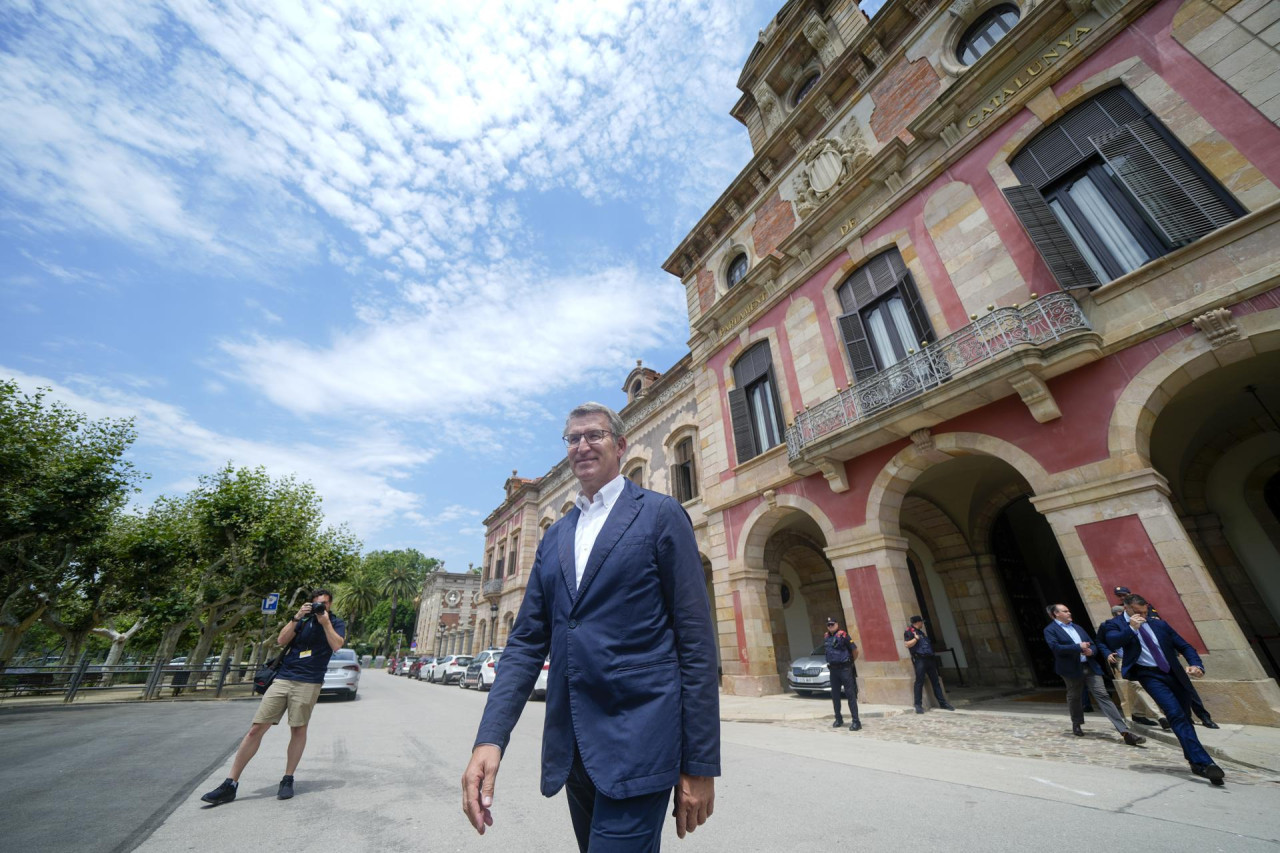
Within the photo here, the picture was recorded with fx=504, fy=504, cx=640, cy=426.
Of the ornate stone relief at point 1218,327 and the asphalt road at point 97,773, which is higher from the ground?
the ornate stone relief at point 1218,327

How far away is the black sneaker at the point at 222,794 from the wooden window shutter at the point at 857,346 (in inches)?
430

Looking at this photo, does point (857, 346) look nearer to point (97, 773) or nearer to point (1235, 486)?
point (1235, 486)

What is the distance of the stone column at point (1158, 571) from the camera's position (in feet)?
18.5

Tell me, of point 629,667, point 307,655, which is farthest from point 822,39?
point 307,655

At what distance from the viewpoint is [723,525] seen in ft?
44.5

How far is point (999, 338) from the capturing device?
8.04 m

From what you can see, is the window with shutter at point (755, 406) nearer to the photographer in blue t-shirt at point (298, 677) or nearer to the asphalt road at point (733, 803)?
the asphalt road at point (733, 803)

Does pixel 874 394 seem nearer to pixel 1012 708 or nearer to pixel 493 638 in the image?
pixel 1012 708

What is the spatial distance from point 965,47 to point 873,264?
481 cm

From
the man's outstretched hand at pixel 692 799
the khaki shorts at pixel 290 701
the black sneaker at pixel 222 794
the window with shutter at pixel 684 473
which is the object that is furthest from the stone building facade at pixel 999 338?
the black sneaker at pixel 222 794

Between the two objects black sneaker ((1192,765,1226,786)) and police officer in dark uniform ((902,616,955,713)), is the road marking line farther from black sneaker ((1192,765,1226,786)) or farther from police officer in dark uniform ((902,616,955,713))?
police officer in dark uniform ((902,616,955,713))

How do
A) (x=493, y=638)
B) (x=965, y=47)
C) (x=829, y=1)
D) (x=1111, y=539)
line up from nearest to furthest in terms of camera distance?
(x=1111, y=539), (x=965, y=47), (x=829, y=1), (x=493, y=638)

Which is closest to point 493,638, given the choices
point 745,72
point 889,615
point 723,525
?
point 723,525

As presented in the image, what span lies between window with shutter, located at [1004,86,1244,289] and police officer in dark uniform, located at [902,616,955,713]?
19.5 ft
